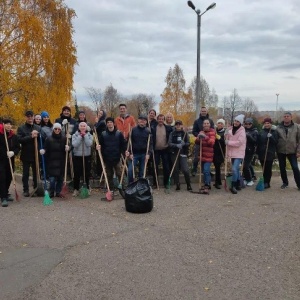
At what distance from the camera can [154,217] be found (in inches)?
259

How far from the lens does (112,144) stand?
827cm

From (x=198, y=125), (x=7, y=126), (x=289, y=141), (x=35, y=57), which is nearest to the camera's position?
(x=7, y=126)

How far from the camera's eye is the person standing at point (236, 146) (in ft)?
28.4

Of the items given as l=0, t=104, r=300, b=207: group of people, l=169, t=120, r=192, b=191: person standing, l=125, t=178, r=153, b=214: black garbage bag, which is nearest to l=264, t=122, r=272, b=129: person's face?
l=0, t=104, r=300, b=207: group of people

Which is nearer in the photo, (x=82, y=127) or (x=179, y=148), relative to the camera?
(x=82, y=127)

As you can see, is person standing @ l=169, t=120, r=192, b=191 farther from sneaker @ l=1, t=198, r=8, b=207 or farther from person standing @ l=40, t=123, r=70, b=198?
sneaker @ l=1, t=198, r=8, b=207

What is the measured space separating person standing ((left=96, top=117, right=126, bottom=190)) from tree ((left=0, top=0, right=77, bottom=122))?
9.84m

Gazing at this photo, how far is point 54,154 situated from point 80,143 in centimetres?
64

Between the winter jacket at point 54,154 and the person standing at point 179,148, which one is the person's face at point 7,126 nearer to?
the winter jacket at point 54,154

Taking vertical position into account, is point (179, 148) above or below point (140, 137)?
below

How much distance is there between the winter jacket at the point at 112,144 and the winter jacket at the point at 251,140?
3.32m

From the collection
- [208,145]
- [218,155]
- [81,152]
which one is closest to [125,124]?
[81,152]

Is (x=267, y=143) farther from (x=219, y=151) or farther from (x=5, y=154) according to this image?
(x=5, y=154)

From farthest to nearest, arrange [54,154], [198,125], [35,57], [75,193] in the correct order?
[35,57], [198,125], [75,193], [54,154]
